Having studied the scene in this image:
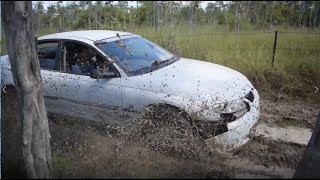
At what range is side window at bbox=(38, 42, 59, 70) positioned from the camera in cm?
557

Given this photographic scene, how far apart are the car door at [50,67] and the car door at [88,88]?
107mm

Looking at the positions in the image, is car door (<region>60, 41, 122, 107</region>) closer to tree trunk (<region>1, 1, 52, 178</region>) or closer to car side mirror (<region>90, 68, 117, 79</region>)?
car side mirror (<region>90, 68, 117, 79</region>)

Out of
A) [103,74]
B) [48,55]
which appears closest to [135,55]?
[103,74]

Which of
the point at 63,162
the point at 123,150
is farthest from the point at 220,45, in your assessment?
the point at 63,162

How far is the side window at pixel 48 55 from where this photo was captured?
5.57m

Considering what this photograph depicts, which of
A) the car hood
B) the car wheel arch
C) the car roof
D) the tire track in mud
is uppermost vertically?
the car roof

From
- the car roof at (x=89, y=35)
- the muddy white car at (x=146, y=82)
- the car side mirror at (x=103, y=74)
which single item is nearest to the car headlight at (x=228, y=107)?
the muddy white car at (x=146, y=82)

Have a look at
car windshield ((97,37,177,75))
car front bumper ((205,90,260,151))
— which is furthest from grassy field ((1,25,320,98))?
car front bumper ((205,90,260,151))

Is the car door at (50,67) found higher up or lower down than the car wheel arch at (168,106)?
higher up

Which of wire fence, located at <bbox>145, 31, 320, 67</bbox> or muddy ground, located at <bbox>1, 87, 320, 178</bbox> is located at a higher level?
wire fence, located at <bbox>145, 31, 320, 67</bbox>

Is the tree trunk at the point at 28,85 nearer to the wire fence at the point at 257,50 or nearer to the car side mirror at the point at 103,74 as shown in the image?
the car side mirror at the point at 103,74

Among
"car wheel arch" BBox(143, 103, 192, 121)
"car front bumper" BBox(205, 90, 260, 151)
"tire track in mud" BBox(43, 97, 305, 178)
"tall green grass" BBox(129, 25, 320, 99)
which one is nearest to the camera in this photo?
"tire track in mud" BBox(43, 97, 305, 178)

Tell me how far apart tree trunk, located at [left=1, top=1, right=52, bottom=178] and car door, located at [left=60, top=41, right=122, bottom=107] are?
159cm

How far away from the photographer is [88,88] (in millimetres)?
5074
